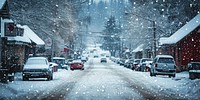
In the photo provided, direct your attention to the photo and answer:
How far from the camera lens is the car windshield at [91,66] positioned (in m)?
19.0

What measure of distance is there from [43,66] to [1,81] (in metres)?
4.90

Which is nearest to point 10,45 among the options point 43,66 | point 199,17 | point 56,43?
point 43,66

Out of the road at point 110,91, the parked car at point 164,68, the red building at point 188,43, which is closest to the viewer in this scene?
the road at point 110,91

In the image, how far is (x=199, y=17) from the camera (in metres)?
43.5

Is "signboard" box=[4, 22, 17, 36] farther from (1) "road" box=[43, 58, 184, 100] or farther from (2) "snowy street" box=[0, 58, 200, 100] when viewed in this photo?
(1) "road" box=[43, 58, 184, 100]

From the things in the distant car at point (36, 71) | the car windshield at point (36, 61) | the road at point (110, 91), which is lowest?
the road at point (110, 91)

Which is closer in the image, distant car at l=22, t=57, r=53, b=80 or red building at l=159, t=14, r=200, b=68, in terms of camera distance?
distant car at l=22, t=57, r=53, b=80

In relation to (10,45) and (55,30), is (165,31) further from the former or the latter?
(10,45)

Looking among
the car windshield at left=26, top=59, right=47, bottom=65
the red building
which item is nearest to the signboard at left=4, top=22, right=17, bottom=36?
the car windshield at left=26, top=59, right=47, bottom=65

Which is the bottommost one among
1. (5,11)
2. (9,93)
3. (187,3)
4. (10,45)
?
(9,93)

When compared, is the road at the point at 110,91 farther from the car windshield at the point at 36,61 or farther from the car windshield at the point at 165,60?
the car windshield at the point at 165,60

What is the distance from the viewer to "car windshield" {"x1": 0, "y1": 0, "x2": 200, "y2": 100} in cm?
1897

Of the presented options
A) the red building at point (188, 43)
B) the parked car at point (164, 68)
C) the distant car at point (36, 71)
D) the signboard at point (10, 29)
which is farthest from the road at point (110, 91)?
the red building at point (188, 43)

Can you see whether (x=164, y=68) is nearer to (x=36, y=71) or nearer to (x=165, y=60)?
(x=165, y=60)
